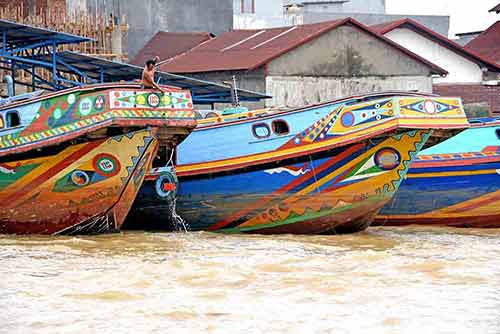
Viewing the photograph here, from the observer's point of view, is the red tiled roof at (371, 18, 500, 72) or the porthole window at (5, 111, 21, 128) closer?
the porthole window at (5, 111, 21, 128)

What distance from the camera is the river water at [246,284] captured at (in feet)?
25.9

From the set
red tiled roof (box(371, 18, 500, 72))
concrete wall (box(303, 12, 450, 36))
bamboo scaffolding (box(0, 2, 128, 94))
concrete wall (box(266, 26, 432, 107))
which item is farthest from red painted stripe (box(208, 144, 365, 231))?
concrete wall (box(303, 12, 450, 36))

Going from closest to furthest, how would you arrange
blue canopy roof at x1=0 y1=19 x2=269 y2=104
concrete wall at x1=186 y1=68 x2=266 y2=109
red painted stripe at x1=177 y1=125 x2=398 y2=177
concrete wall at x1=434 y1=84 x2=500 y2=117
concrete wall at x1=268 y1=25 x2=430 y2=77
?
red painted stripe at x1=177 y1=125 x2=398 y2=177
blue canopy roof at x1=0 y1=19 x2=269 y2=104
concrete wall at x1=186 y1=68 x2=266 y2=109
concrete wall at x1=268 y1=25 x2=430 y2=77
concrete wall at x1=434 y1=84 x2=500 y2=117

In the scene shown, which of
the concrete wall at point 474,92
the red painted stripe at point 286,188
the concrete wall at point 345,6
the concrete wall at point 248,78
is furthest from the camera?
the concrete wall at point 345,6

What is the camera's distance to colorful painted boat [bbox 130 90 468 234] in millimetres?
12867

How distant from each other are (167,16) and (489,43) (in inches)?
469

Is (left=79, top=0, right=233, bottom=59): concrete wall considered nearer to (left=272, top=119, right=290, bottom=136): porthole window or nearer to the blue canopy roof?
the blue canopy roof

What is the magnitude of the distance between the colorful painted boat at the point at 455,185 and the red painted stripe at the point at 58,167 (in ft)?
15.8

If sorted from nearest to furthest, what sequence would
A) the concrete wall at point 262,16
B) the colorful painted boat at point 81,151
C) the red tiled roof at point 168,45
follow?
the colorful painted boat at point 81,151 → the red tiled roof at point 168,45 → the concrete wall at point 262,16

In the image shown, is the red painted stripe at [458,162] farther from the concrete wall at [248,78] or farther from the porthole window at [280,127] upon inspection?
the concrete wall at [248,78]

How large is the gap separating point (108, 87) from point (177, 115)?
88cm

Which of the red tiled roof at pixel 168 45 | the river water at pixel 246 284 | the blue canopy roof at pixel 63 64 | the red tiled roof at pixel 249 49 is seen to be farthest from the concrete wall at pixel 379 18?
the river water at pixel 246 284

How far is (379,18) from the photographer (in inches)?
1656

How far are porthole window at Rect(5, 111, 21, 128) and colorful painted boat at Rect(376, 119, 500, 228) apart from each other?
220 inches
